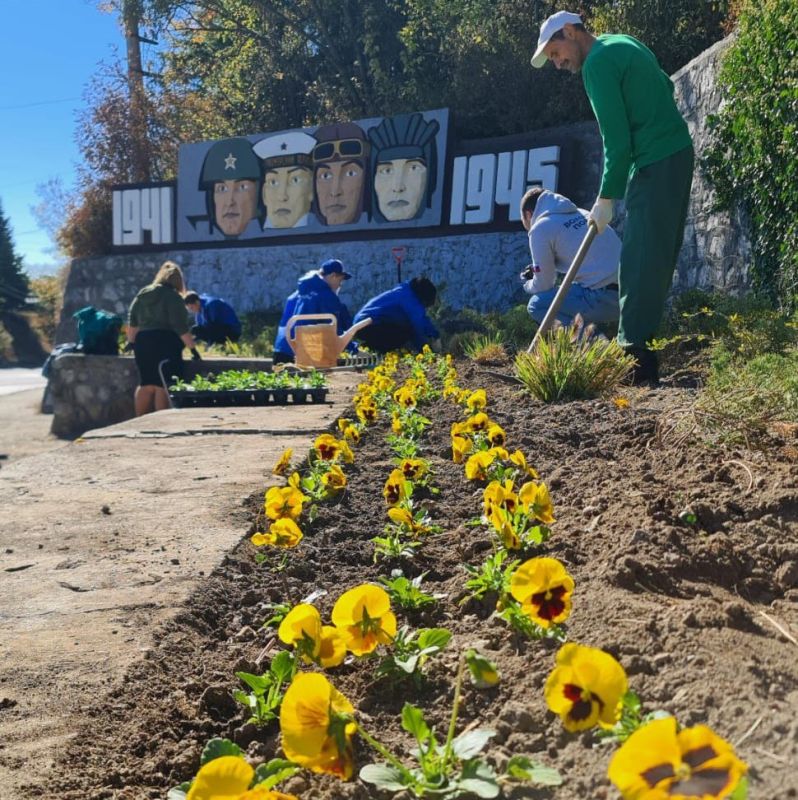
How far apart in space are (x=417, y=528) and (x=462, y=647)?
0.57 meters

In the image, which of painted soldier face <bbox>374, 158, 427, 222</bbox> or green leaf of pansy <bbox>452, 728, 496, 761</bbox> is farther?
painted soldier face <bbox>374, 158, 427, 222</bbox>

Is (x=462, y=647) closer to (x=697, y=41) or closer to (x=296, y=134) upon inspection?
(x=697, y=41)

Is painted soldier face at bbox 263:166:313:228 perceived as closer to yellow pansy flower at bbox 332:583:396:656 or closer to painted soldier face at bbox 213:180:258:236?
painted soldier face at bbox 213:180:258:236

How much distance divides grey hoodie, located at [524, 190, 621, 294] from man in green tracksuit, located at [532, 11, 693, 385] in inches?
48.1

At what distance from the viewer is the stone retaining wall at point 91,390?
1011cm

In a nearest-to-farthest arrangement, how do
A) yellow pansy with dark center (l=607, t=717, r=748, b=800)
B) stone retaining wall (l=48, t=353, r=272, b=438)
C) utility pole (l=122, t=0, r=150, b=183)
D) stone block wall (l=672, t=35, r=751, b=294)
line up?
1. yellow pansy with dark center (l=607, t=717, r=748, b=800)
2. stone block wall (l=672, t=35, r=751, b=294)
3. stone retaining wall (l=48, t=353, r=272, b=438)
4. utility pole (l=122, t=0, r=150, b=183)

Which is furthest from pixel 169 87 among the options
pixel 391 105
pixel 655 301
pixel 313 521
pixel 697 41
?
pixel 313 521

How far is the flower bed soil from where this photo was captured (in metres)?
1.05

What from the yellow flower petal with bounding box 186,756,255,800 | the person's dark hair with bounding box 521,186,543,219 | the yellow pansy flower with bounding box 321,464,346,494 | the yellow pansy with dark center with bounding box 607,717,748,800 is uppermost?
the person's dark hair with bounding box 521,186,543,219

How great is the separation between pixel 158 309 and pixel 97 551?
5.52 meters

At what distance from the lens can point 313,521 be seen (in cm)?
238

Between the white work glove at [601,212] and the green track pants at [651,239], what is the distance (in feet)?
0.43

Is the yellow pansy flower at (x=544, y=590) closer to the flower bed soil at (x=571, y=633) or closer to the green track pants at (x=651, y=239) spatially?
the flower bed soil at (x=571, y=633)

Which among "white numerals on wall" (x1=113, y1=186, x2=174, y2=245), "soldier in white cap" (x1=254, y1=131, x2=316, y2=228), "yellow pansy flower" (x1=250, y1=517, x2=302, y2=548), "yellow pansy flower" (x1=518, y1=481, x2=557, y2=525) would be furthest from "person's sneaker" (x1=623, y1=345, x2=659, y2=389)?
"white numerals on wall" (x1=113, y1=186, x2=174, y2=245)
